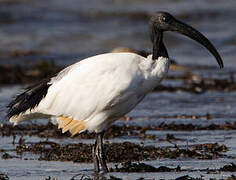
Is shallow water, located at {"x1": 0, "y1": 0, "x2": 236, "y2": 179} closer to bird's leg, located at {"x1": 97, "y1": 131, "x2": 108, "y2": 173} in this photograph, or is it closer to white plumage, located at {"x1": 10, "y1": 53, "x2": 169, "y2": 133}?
bird's leg, located at {"x1": 97, "y1": 131, "x2": 108, "y2": 173}

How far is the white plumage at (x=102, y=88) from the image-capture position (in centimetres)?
791

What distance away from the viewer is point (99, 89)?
26.3 feet

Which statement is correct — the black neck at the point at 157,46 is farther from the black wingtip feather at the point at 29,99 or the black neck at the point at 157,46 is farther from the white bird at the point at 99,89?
the black wingtip feather at the point at 29,99

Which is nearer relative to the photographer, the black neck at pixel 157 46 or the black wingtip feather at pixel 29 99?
the black neck at pixel 157 46

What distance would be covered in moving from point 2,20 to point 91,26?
3546 millimetres

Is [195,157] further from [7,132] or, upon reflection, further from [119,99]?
[7,132]

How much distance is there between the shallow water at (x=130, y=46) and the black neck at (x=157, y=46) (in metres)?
1.23

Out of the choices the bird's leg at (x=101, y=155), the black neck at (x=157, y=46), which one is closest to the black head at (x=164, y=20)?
the black neck at (x=157, y=46)

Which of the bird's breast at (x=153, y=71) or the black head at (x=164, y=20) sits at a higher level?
the black head at (x=164, y=20)

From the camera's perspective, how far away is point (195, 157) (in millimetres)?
8438

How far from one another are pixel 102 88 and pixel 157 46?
2.84 feet

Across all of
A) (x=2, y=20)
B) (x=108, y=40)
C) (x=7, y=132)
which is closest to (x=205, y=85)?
(x=7, y=132)

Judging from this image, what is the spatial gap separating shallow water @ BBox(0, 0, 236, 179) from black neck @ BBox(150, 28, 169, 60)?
123 cm

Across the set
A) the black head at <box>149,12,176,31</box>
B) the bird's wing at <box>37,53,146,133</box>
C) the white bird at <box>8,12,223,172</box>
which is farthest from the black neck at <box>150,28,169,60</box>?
the bird's wing at <box>37,53,146,133</box>
